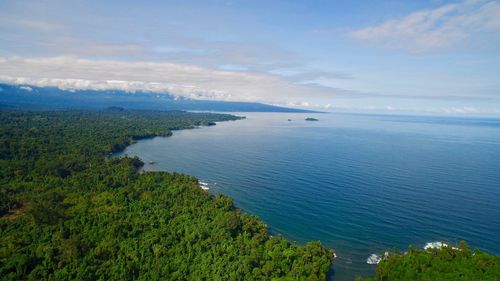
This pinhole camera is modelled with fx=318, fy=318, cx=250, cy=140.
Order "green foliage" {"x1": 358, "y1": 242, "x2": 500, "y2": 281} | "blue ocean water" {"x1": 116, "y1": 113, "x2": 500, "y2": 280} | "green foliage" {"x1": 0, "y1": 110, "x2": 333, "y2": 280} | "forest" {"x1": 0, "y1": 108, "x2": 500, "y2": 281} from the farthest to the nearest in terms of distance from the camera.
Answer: "blue ocean water" {"x1": 116, "y1": 113, "x2": 500, "y2": 280} → "green foliage" {"x1": 0, "y1": 110, "x2": 333, "y2": 280} → "forest" {"x1": 0, "y1": 108, "x2": 500, "y2": 281} → "green foliage" {"x1": 358, "y1": 242, "x2": 500, "y2": 281}

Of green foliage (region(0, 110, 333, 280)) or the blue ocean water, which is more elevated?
the blue ocean water

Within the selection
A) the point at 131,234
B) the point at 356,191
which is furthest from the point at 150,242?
the point at 356,191

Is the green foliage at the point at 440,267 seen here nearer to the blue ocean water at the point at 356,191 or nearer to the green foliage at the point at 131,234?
the blue ocean water at the point at 356,191

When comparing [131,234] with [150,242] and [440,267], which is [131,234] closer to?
[150,242]

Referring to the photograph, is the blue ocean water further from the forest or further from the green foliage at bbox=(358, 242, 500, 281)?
the forest

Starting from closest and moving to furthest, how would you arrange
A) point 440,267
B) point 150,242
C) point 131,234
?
point 440,267, point 150,242, point 131,234

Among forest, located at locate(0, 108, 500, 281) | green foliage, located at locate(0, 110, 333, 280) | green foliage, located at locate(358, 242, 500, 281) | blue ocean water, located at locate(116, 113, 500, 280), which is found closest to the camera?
green foliage, located at locate(358, 242, 500, 281)

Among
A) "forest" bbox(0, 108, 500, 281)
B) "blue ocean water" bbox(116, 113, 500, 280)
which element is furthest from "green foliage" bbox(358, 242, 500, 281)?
"blue ocean water" bbox(116, 113, 500, 280)

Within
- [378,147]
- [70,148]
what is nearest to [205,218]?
[70,148]
